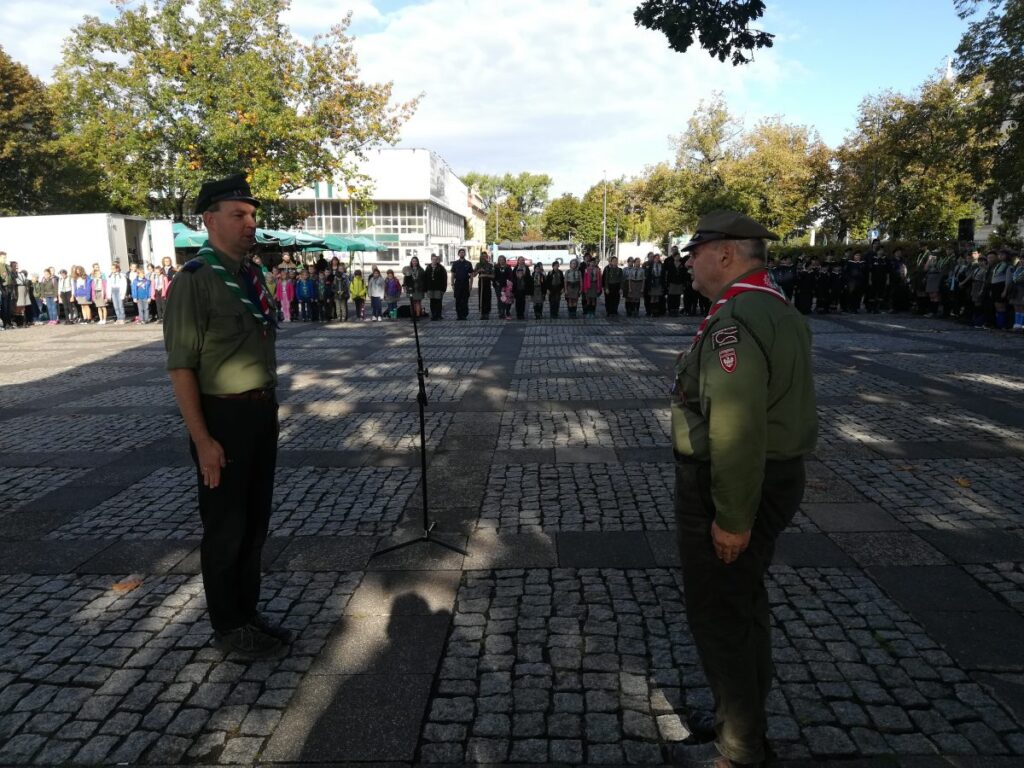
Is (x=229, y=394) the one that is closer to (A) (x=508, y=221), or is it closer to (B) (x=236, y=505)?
(B) (x=236, y=505)

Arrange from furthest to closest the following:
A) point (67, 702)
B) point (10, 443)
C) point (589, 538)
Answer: point (10, 443) < point (589, 538) < point (67, 702)

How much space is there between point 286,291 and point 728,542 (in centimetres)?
2118

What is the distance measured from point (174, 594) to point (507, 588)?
185cm

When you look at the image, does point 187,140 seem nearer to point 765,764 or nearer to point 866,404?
point 866,404

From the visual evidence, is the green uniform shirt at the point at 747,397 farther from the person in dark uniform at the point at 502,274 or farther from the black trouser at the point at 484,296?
the black trouser at the point at 484,296

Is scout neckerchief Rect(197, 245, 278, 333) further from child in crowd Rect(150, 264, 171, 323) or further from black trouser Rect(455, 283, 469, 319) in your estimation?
child in crowd Rect(150, 264, 171, 323)

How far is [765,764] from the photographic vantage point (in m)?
2.55

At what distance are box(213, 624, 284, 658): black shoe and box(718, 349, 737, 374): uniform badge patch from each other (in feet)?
8.16

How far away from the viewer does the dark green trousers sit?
8.03ft

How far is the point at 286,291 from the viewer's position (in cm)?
2194

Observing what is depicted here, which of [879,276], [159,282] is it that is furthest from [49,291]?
[879,276]

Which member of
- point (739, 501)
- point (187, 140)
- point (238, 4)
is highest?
point (238, 4)

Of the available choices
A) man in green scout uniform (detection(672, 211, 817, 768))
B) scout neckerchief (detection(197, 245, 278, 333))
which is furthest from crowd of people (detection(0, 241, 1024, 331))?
man in green scout uniform (detection(672, 211, 817, 768))

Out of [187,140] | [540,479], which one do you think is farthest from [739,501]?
[187,140]
